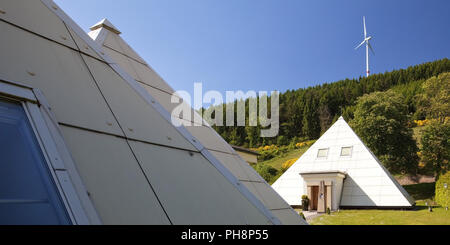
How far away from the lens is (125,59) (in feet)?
16.9

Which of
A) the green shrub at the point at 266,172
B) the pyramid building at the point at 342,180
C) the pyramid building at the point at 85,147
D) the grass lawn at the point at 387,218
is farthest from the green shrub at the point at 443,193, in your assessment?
the pyramid building at the point at 85,147

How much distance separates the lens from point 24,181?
1400 mm

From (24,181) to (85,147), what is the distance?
0.45 meters

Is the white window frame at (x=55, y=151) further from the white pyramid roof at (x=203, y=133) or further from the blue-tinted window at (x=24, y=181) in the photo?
the white pyramid roof at (x=203, y=133)

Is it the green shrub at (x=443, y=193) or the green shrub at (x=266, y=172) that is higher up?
the green shrub at (x=443, y=193)

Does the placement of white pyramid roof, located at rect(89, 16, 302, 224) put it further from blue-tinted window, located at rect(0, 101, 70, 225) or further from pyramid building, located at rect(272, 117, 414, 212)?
pyramid building, located at rect(272, 117, 414, 212)

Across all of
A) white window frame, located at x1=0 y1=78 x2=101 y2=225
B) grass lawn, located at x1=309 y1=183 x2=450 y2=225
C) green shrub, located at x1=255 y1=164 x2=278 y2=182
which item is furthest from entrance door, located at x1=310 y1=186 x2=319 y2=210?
white window frame, located at x1=0 y1=78 x2=101 y2=225

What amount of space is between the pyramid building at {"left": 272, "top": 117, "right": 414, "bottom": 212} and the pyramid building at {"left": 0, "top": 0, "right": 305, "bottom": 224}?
19.4 meters

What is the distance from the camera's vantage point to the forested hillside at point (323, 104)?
60438 millimetres

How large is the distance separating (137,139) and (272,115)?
7201 centimetres

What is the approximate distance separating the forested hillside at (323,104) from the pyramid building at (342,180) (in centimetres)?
3351

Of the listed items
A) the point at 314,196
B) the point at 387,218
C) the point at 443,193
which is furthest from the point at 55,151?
the point at 443,193

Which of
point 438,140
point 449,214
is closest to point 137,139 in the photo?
point 449,214

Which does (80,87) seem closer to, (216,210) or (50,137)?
(50,137)
